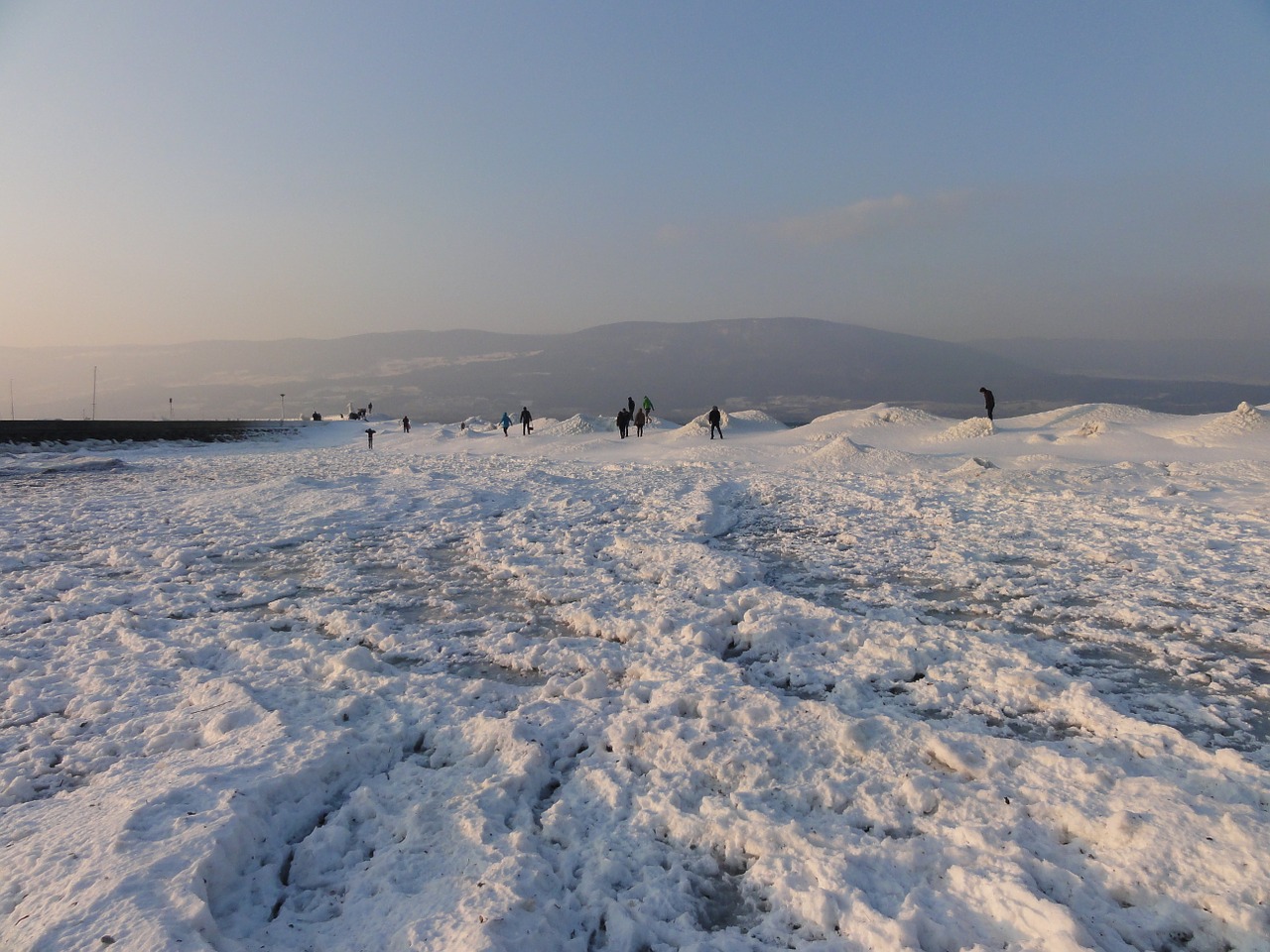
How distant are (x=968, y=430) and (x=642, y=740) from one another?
76.4 ft

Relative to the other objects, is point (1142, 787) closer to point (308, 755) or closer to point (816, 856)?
point (816, 856)

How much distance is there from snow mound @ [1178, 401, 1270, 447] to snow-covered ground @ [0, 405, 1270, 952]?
1001 centimetres

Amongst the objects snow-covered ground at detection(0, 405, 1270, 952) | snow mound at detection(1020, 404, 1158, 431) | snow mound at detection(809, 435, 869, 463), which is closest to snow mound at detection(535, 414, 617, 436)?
snow mound at detection(809, 435, 869, 463)

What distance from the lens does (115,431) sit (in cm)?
3934

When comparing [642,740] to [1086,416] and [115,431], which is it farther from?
[115,431]

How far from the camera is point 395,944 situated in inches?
121

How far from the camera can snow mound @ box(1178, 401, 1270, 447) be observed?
19.1 m

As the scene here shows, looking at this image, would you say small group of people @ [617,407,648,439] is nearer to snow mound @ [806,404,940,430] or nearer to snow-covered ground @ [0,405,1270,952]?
snow mound @ [806,404,940,430]

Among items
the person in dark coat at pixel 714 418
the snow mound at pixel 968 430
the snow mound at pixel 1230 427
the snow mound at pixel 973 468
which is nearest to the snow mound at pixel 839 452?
the snow mound at pixel 973 468

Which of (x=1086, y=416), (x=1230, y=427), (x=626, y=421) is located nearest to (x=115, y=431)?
(x=626, y=421)

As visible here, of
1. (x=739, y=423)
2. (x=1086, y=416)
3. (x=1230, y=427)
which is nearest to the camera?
(x=1230, y=427)

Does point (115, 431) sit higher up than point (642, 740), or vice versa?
point (115, 431)

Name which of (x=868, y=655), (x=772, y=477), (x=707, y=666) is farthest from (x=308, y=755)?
(x=772, y=477)

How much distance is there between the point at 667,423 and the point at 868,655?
33.0 metres
